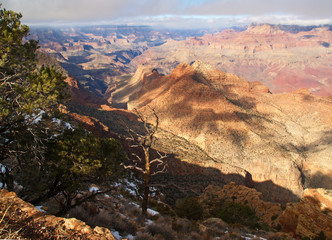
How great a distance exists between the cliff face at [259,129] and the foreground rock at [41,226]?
39.8 meters

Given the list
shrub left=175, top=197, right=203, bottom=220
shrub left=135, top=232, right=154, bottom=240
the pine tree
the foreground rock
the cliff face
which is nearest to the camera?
the foreground rock

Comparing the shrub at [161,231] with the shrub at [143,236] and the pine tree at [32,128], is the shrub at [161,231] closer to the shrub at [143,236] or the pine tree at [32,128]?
the shrub at [143,236]

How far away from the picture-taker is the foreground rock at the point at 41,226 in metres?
5.59

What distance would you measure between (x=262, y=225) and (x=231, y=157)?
27996 millimetres

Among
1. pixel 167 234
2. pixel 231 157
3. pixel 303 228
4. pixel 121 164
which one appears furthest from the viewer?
pixel 231 157

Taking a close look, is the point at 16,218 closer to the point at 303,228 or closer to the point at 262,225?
the point at 303,228

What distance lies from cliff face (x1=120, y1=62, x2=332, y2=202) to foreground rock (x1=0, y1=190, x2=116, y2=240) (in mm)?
39818

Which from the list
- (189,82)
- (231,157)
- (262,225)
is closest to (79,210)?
(262,225)

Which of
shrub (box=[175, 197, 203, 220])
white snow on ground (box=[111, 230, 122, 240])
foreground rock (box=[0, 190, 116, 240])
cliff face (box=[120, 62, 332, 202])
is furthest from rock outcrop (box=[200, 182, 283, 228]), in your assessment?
foreground rock (box=[0, 190, 116, 240])

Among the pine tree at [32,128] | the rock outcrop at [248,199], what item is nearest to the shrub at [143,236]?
the pine tree at [32,128]

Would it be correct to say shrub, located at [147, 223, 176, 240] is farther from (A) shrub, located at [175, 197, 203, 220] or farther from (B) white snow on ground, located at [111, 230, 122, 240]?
(A) shrub, located at [175, 197, 203, 220]

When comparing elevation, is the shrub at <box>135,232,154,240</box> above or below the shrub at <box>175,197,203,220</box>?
above

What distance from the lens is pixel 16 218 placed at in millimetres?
5859

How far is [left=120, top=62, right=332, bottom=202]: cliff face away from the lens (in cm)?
4912
